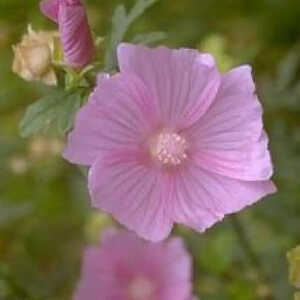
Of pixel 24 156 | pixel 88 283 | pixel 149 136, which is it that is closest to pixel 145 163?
pixel 149 136

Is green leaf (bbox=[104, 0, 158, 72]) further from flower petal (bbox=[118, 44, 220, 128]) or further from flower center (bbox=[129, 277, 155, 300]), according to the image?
flower center (bbox=[129, 277, 155, 300])

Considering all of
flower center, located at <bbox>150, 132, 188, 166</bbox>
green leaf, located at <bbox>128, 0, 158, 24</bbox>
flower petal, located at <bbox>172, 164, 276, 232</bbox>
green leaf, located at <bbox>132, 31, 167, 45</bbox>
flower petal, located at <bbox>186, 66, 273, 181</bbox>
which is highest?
green leaf, located at <bbox>128, 0, 158, 24</bbox>

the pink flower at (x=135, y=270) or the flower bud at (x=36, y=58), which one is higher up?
the flower bud at (x=36, y=58)

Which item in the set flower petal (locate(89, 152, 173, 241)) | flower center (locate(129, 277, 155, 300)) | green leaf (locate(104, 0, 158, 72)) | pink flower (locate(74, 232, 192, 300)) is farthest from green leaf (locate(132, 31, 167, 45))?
flower center (locate(129, 277, 155, 300))

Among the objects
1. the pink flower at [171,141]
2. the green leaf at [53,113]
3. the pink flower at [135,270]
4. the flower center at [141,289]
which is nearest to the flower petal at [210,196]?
the pink flower at [171,141]

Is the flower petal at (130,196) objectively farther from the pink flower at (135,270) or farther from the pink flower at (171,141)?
the pink flower at (135,270)

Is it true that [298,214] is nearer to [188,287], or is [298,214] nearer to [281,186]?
[281,186]
